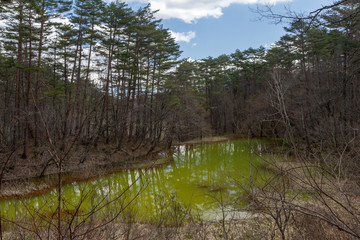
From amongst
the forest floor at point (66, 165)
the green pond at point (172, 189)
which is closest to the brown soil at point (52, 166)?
the forest floor at point (66, 165)

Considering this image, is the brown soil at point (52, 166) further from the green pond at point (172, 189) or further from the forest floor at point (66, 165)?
the green pond at point (172, 189)

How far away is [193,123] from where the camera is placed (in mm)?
24969

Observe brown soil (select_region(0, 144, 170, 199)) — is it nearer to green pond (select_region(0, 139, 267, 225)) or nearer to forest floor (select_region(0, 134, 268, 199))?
forest floor (select_region(0, 134, 268, 199))

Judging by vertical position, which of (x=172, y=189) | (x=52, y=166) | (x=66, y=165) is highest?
(x=66, y=165)

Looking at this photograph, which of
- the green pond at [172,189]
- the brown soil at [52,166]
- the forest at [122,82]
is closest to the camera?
the green pond at [172,189]

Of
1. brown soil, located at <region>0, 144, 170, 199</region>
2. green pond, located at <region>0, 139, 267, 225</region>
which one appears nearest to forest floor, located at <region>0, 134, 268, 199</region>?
brown soil, located at <region>0, 144, 170, 199</region>

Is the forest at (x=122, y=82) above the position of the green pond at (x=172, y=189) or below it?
above

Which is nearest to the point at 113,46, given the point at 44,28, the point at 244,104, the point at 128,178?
the point at 44,28

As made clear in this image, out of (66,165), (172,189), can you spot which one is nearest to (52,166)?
(66,165)

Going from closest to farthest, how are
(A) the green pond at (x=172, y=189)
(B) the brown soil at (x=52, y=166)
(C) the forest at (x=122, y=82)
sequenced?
(A) the green pond at (x=172, y=189) < (B) the brown soil at (x=52, y=166) < (C) the forest at (x=122, y=82)

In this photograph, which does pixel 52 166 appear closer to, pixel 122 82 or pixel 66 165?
pixel 66 165

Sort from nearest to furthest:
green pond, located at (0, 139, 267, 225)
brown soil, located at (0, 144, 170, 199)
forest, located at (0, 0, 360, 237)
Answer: green pond, located at (0, 139, 267, 225)
brown soil, located at (0, 144, 170, 199)
forest, located at (0, 0, 360, 237)

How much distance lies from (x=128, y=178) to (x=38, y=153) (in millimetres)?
5967

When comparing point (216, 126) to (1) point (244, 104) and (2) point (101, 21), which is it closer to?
(1) point (244, 104)
